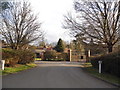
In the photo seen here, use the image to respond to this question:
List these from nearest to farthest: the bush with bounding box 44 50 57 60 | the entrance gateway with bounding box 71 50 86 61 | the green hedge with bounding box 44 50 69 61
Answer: the entrance gateway with bounding box 71 50 86 61, the bush with bounding box 44 50 57 60, the green hedge with bounding box 44 50 69 61

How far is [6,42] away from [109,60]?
1788 cm

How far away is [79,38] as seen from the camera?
2358 centimetres

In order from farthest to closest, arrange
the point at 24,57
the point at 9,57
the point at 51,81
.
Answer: the point at 24,57
the point at 9,57
the point at 51,81

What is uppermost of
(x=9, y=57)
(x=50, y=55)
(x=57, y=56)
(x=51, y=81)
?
(x=9, y=57)

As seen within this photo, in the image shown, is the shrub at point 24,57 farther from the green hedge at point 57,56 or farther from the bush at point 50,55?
the green hedge at point 57,56

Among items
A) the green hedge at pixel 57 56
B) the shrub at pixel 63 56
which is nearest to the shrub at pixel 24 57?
the green hedge at pixel 57 56

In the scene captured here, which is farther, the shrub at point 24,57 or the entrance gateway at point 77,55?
the entrance gateway at point 77,55

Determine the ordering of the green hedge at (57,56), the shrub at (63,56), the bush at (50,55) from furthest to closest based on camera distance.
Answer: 1. the shrub at (63,56)
2. the green hedge at (57,56)
3. the bush at (50,55)

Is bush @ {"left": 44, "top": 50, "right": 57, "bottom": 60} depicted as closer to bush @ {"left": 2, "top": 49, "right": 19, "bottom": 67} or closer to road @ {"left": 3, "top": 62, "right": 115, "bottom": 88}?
bush @ {"left": 2, "top": 49, "right": 19, "bottom": 67}

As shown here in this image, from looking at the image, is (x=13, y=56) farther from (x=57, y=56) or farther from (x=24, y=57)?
(x=57, y=56)

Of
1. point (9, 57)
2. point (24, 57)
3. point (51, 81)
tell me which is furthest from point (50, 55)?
point (51, 81)

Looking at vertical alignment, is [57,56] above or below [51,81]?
above

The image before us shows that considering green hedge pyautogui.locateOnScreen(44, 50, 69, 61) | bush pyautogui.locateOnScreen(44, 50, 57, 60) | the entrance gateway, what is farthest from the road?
green hedge pyautogui.locateOnScreen(44, 50, 69, 61)

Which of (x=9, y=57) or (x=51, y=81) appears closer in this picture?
(x=51, y=81)
